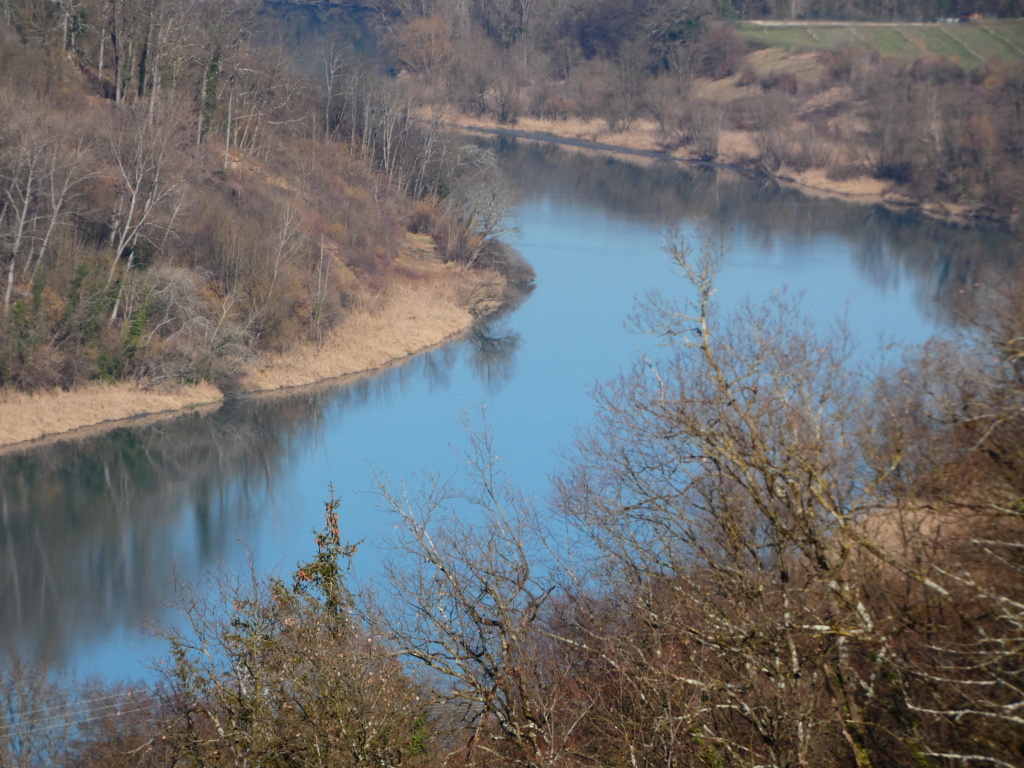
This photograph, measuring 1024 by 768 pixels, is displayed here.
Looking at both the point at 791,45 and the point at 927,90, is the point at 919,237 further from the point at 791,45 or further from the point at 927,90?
the point at 791,45

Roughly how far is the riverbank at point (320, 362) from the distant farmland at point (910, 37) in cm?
3431

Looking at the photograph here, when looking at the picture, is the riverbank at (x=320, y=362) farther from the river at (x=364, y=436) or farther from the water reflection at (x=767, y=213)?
the water reflection at (x=767, y=213)

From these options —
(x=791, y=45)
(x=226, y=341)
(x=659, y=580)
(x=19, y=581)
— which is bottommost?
(x=19, y=581)

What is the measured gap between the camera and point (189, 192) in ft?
107

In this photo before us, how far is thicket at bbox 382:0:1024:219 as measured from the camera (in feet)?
172

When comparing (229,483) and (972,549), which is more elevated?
(972,549)

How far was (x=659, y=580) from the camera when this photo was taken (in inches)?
384

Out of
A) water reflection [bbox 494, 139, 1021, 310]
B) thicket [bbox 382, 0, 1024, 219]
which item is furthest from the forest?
water reflection [bbox 494, 139, 1021, 310]

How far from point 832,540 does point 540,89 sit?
65.6 meters

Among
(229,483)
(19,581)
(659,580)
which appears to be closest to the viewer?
(659,580)

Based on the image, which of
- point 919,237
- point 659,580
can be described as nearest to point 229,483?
point 659,580

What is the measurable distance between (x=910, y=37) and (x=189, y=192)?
162 ft

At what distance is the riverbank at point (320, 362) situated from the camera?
24828 mm

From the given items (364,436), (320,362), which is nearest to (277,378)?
(320,362)
